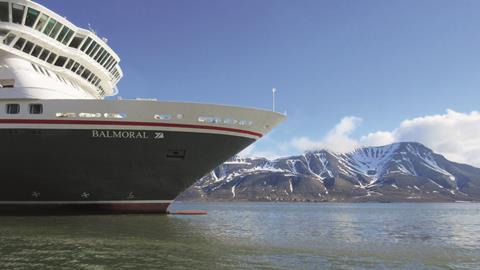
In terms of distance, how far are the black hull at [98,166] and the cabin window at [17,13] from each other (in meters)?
7.86

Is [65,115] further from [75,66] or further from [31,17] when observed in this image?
[31,17]

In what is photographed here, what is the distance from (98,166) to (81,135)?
2.27m

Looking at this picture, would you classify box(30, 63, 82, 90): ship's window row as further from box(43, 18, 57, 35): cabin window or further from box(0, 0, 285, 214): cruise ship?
box(43, 18, 57, 35): cabin window

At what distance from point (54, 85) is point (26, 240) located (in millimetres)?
13215

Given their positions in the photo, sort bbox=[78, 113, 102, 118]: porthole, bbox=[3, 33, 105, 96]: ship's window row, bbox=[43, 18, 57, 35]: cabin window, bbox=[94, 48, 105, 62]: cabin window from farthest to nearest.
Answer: bbox=[94, 48, 105, 62]: cabin window → bbox=[43, 18, 57, 35]: cabin window → bbox=[3, 33, 105, 96]: ship's window row → bbox=[78, 113, 102, 118]: porthole

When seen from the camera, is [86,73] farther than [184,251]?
Yes

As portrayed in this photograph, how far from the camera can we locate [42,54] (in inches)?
1208

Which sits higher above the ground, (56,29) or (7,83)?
(56,29)

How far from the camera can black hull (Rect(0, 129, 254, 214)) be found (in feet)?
87.9

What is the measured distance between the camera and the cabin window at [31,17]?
2950 centimetres

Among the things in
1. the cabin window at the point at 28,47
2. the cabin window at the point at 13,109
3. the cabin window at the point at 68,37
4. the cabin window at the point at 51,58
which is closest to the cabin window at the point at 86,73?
the cabin window at the point at 68,37

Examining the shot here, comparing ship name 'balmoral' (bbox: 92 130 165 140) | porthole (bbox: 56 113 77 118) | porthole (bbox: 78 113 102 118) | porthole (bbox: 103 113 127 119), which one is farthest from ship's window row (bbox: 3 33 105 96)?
ship name 'balmoral' (bbox: 92 130 165 140)

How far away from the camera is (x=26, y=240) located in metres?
18.5

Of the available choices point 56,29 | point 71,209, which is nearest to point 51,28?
point 56,29
